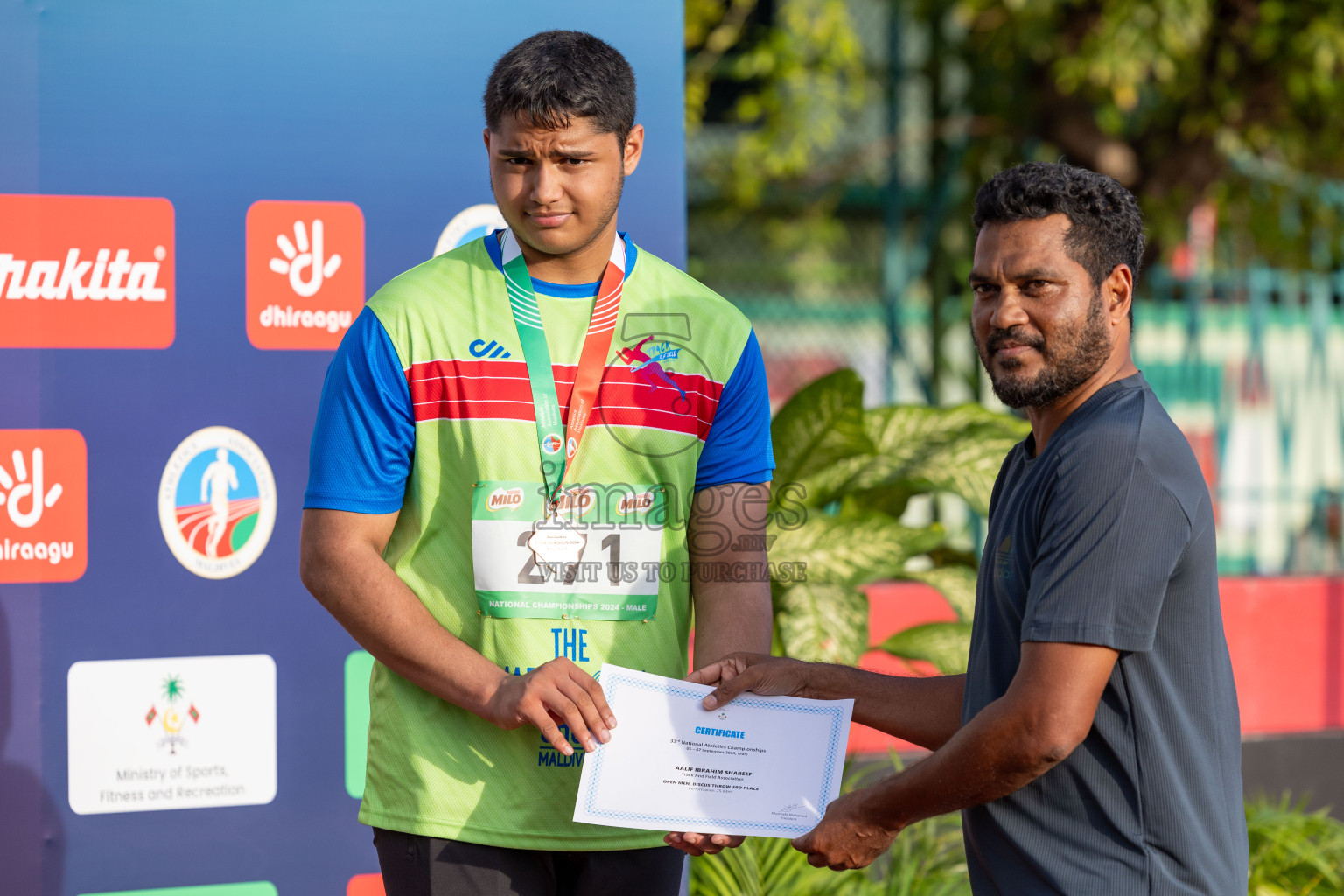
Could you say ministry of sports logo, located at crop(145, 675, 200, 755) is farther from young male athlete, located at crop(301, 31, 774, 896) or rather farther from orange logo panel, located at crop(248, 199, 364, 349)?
young male athlete, located at crop(301, 31, 774, 896)

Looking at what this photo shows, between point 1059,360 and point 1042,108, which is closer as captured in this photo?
point 1059,360

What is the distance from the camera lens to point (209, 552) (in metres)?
2.90

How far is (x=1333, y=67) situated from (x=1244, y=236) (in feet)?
3.54

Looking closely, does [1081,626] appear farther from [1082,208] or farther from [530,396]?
[530,396]

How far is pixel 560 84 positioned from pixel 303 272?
1364 mm

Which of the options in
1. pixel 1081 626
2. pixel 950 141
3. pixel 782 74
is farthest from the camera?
pixel 950 141

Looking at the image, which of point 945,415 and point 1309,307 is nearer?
point 945,415

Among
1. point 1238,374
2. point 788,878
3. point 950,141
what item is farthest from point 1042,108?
point 788,878

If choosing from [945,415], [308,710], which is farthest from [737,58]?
[308,710]

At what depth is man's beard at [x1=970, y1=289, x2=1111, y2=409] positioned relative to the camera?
1.67 metres

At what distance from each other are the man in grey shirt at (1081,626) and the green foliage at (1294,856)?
2.37 meters

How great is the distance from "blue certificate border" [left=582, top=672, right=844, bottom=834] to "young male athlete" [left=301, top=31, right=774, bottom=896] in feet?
0.18

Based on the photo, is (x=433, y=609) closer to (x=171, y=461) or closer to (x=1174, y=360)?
(x=171, y=461)

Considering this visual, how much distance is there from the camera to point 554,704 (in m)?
1.72
